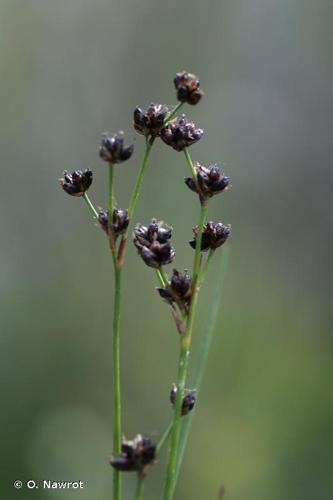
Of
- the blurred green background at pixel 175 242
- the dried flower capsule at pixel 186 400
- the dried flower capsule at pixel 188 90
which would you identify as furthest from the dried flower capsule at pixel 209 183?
the blurred green background at pixel 175 242

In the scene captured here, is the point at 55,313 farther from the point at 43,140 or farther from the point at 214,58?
the point at 214,58

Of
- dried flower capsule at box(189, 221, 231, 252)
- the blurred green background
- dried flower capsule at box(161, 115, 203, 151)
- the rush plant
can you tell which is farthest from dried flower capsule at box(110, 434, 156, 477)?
the blurred green background

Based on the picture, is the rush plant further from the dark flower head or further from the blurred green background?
the blurred green background

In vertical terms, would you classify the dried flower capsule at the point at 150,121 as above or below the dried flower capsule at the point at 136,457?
above

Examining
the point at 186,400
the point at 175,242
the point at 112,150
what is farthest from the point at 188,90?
the point at 175,242

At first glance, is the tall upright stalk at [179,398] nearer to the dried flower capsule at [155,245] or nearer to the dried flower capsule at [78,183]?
the dried flower capsule at [155,245]

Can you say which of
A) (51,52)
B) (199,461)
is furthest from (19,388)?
(51,52)

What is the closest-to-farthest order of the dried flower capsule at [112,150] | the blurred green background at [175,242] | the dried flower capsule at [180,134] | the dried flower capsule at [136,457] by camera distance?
the dried flower capsule at [136,457] < the dried flower capsule at [112,150] < the dried flower capsule at [180,134] < the blurred green background at [175,242]
